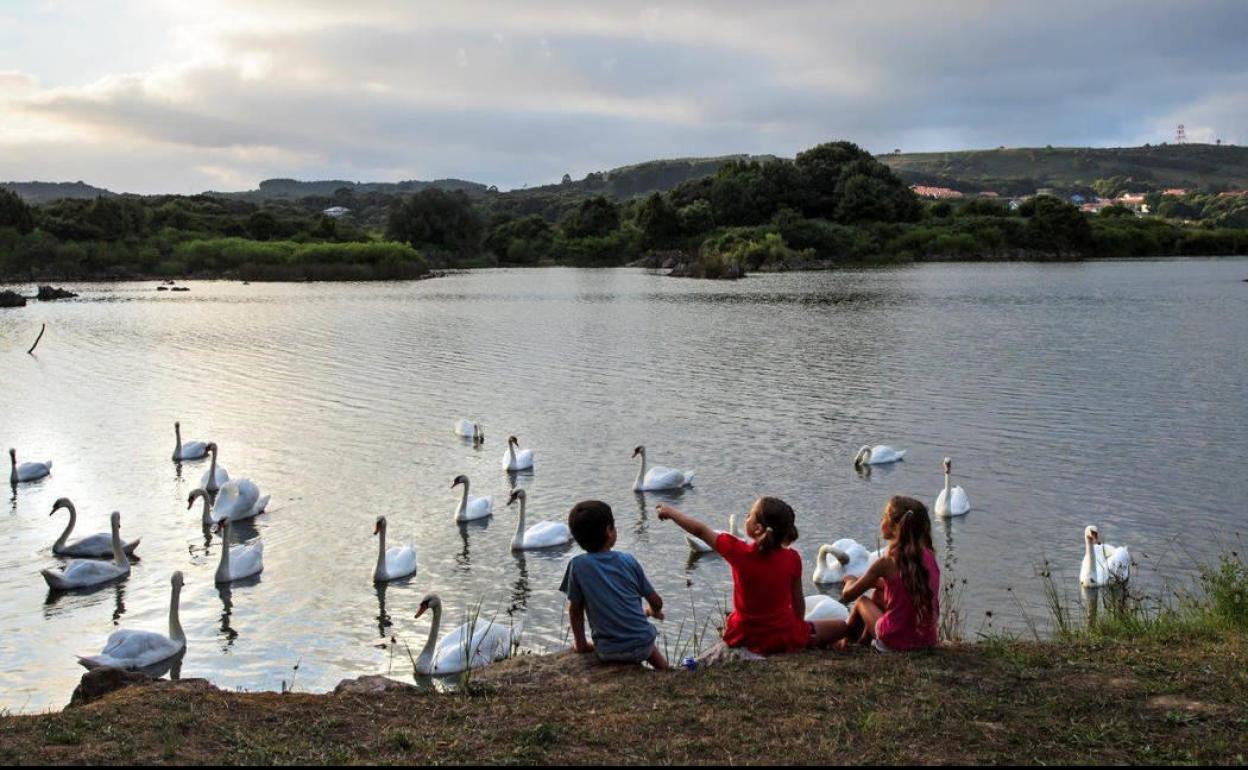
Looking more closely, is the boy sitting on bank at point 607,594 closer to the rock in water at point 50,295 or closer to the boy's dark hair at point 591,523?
the boy's dark hair at point 591,523

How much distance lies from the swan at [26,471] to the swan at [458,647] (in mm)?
10105

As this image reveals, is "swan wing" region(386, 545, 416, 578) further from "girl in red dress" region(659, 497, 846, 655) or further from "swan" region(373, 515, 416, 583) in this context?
"girl in red dress" region(659, 497, 846, 655)

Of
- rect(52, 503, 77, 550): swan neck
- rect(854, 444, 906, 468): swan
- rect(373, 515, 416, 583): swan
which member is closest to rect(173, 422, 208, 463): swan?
rect(52, 503, 77, 550): swan neck

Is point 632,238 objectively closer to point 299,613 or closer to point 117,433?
point 117,433

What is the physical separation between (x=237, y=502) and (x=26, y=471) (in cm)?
446

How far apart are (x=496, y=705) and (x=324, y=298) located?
56.9 meters

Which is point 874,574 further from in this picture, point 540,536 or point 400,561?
point 540,536

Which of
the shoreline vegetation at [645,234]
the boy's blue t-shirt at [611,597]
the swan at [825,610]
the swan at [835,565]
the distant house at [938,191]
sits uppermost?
the distant house at [938,191]

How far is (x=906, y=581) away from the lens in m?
6.77

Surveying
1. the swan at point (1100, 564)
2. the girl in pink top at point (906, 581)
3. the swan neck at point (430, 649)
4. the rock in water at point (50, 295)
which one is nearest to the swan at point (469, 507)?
the swan neck at point (430, 649)

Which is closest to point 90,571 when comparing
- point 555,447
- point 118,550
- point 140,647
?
point 118,550

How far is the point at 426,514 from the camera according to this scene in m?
14.4

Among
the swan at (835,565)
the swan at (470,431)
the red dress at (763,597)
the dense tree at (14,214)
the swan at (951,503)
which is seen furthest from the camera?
the dense tree at (14,214)

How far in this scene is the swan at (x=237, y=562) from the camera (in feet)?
37.5
